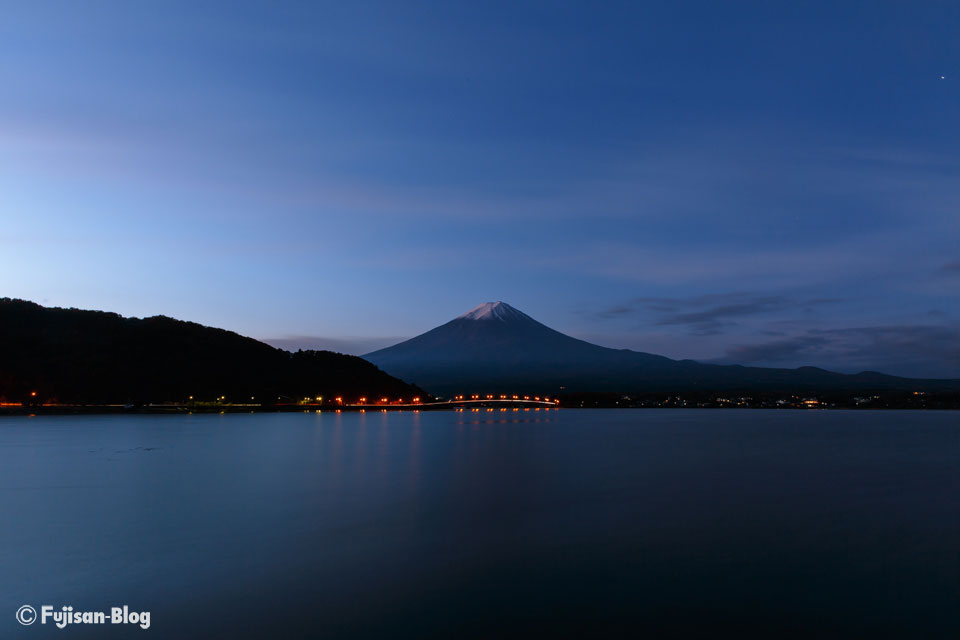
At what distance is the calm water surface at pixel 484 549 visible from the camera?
243 inches

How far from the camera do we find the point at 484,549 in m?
8.99

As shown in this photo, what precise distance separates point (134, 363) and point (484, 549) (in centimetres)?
6779

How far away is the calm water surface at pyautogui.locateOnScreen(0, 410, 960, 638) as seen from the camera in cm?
618

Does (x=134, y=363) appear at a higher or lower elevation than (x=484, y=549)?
higher

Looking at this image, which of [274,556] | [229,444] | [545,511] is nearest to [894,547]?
[545,511]

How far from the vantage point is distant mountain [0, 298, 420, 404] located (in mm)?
61656

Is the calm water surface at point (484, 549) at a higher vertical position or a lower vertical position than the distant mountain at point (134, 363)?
lower

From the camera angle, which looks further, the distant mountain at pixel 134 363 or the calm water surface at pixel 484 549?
the distant mountain at pixel 134 363

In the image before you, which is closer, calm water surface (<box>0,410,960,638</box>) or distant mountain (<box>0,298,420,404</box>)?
calm water surface (<box>0,410,960,638</box>)

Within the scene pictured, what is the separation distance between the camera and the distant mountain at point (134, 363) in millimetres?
61656

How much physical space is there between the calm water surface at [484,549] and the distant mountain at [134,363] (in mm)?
48635

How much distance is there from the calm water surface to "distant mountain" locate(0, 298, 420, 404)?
160 feet

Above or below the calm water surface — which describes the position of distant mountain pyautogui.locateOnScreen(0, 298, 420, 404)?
above

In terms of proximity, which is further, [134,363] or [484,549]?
[134,363]
